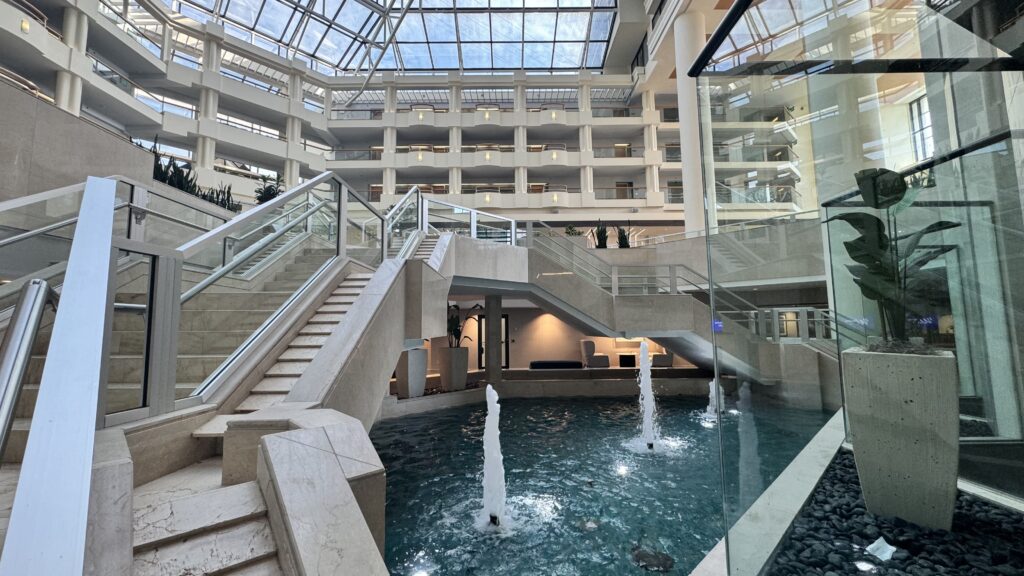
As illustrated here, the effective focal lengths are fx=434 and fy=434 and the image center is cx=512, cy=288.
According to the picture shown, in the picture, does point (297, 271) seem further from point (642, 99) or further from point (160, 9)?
point (642, 99)

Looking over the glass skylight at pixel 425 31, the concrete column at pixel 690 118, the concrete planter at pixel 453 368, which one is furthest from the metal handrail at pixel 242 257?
the glass skylight at pixel 425 31

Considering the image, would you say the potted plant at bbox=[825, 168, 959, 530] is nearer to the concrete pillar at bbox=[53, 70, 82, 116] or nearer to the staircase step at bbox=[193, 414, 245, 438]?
the staircase step at bbox=[193, 414, 245, 438]

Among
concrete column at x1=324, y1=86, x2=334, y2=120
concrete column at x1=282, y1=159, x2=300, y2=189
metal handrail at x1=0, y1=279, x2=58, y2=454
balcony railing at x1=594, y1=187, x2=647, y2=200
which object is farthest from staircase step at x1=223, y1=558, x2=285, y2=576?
concrete column at x1=324, y1=86, x2=334, y2=120

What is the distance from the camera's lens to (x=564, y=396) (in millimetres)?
11820

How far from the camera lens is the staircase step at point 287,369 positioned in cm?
335

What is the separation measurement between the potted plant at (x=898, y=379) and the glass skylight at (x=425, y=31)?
78.0ft

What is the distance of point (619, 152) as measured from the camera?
82.0ft

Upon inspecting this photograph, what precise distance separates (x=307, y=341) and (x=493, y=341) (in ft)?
28.2

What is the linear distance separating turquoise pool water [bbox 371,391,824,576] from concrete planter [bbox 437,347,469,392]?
9.13 feet

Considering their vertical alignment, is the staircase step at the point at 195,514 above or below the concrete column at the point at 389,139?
below

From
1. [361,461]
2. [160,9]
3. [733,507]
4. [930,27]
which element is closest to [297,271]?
[361,461]

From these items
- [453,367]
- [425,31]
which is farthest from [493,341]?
[425,31]

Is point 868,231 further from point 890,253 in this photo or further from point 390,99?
point 390,99

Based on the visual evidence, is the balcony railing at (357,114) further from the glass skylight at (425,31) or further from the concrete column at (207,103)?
the concrete column at (207,103)
